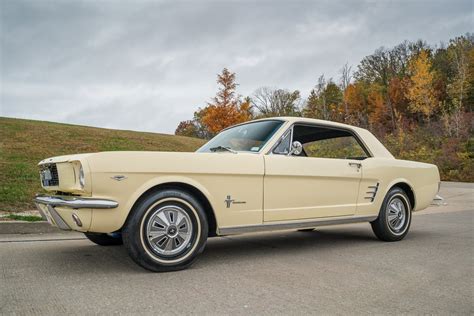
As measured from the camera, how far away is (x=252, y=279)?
11.5ft

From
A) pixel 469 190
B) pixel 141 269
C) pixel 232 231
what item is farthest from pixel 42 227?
pixel 469 190

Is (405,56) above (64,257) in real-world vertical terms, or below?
above

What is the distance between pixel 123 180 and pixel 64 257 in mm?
1414

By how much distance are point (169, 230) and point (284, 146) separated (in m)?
1.71

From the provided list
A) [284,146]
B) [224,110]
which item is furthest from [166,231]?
[224,110]

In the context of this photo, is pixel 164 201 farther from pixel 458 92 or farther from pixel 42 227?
pixel 458 92

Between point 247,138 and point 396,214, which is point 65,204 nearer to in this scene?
point 247,138

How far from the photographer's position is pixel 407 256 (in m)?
4.60

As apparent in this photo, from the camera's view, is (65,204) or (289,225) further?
(289,225)

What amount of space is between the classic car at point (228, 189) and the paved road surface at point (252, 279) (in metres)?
0.33

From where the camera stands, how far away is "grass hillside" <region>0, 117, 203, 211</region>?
353 inches

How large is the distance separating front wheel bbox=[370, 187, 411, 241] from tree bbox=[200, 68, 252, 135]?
81.4 feet

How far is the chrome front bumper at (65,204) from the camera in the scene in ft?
11.3

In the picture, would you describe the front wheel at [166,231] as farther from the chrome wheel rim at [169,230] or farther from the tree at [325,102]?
the tree at [325,102]
